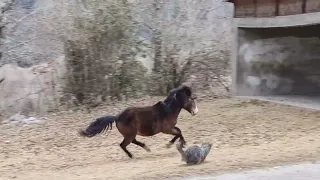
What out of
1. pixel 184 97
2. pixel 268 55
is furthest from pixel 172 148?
pixel 268 55

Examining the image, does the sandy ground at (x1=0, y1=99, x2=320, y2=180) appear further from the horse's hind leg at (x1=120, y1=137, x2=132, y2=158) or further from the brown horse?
the brown horse

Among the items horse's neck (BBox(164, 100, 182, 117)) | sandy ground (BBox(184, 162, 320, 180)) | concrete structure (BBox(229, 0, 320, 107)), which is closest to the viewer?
sandy ground (BBox(184, 162, 320, 180))

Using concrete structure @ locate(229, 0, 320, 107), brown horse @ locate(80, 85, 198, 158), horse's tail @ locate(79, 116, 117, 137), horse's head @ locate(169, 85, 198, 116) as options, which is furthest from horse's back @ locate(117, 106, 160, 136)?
A: concrete structure @ locate(229, 0, 320, 107)

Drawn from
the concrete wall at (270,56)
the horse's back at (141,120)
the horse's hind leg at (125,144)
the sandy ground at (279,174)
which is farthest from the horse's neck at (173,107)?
the concrete wall at (270,56)

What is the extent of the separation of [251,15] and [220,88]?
2.85m

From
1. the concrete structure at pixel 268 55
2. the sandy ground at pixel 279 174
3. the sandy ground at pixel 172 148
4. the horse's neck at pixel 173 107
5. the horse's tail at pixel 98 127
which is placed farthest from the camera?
the concrete structure at pixel 268 55

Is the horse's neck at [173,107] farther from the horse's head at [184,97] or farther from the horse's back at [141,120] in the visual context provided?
the horse's back at [141,120]

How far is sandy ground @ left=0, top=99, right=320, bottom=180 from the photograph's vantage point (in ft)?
33.0

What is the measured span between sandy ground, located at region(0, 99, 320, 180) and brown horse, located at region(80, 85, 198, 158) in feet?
1.60

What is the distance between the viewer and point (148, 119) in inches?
444

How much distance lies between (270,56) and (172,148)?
740 cm

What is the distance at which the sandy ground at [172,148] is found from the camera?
1006 centimetres

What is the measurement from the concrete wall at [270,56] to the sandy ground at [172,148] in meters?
1.05

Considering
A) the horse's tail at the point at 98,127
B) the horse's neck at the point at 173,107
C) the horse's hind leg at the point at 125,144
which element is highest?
the horse's neck at the point at 173,107
